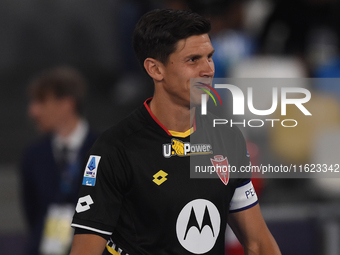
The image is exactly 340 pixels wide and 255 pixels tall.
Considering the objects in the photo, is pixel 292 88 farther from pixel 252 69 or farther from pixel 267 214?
pixel 267 214

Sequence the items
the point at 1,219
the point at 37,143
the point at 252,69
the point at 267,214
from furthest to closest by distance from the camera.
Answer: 1. the point at 252,69
2. the point at 1,219
3. the point at 267,214
4. the point at 37,143

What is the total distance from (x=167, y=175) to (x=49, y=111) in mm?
2369

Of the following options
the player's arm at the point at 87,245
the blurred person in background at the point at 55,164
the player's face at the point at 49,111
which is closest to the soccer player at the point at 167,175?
the player's arm at the point at 87,245

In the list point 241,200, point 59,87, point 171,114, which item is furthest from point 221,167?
point 59,87

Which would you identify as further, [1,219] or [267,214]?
[1,219]

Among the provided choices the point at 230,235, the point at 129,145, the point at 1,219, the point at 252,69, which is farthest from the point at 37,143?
the point at 252,69

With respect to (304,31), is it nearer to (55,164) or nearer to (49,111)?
(49,111)

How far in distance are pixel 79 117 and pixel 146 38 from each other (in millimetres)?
2048

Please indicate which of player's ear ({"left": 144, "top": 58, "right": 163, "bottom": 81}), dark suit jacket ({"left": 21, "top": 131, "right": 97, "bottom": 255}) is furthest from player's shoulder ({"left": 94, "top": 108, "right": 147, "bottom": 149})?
dark suit jacket ({"left": 21, "top": 131, "right": 97, "bottom": 255})

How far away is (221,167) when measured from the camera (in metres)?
2.20

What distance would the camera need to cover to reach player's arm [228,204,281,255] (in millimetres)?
2211

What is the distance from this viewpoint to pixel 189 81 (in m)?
2.10

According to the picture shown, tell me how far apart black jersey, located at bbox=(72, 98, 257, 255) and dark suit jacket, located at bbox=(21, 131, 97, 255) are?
173 cm

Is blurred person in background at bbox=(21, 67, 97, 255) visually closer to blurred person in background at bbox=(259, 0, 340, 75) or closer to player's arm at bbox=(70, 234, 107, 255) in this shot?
player's arm at bbox=(70, 234, 107, 255)
